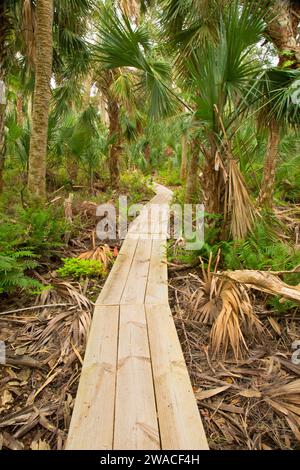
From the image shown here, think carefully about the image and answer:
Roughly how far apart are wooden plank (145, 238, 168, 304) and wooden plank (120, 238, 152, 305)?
54mm

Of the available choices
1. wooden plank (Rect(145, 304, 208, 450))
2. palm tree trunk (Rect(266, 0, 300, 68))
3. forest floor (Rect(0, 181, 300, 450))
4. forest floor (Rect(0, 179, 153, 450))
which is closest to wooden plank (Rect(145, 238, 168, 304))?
forest floor (Rect(0, 181, 300, 450))

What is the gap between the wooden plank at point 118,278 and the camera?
278 cm

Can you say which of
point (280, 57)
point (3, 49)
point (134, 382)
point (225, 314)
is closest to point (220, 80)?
point (280, 57)

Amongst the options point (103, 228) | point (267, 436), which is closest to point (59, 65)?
point (103, 228)

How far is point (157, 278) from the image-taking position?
3.27 meters

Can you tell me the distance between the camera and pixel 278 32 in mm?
4285

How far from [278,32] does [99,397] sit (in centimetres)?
514

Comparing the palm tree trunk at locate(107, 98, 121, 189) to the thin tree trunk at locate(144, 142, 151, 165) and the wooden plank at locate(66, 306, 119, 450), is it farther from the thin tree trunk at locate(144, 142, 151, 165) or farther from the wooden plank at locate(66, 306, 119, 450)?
the thin tree trunk at locate(144, 142, 151, 165)

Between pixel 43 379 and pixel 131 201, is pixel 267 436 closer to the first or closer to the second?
pixel 43 379

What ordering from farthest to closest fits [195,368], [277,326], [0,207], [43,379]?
[0,207], [277,326], [195,368], [43,379]

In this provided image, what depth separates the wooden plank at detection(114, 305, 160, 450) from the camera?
4.53 feet

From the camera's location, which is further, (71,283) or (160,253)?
(160,253)

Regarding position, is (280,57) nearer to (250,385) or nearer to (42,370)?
(250,385)

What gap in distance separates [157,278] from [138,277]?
214 millimetres
